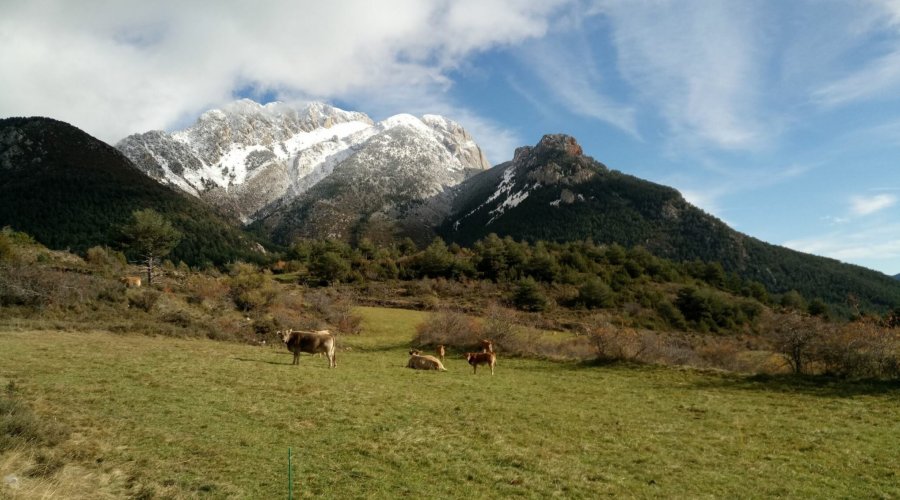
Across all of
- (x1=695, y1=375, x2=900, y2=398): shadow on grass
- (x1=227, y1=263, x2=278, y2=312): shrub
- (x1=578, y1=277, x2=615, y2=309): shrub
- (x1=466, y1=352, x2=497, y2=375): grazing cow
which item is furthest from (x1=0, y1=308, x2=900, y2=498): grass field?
(x1=578, y1=277, x2=615, y2=309): shrub

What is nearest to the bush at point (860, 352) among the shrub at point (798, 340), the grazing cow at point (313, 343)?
the shrub at point (798, 340)

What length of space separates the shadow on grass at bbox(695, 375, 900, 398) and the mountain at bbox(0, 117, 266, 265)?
130m

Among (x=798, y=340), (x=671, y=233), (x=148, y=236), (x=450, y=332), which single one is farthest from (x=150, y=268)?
(x=671, y=233)

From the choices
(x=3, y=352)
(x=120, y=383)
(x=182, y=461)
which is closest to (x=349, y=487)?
(x=182, y=461)

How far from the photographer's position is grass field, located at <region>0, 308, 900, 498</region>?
8.56 m

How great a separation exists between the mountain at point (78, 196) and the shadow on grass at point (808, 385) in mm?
129759

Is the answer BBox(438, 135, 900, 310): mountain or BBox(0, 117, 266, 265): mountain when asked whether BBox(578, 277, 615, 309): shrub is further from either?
BBox(0, 117, 266, 265): mountain

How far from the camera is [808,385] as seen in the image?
20.2 meters

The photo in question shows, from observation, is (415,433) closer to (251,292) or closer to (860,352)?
(860,352)

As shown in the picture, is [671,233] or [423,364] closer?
[423,364]

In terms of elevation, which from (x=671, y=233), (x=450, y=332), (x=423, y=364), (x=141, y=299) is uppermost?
(x=671, y=233)

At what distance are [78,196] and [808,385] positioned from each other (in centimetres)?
17163

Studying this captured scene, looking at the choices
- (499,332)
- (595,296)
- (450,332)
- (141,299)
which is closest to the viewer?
(141,299)

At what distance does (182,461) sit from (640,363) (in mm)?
23840
